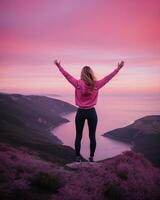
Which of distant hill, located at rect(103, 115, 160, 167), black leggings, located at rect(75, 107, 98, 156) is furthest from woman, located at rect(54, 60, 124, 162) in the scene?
distant hill, located at rect(103, 115, 160, 167)

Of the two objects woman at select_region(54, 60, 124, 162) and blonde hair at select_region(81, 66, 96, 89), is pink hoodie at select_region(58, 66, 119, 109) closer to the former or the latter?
woman at select_region(54, 60, 124, 162)

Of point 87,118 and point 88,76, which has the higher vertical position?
point 88,76

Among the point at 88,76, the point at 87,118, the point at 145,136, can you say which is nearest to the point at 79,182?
the point at 87,118

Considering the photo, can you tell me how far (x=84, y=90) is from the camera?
7.60 meters

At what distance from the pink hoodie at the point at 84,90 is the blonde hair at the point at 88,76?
0.11 m

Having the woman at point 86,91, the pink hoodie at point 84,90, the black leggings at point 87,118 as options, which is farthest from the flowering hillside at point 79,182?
the pink hoodie at point 84,90

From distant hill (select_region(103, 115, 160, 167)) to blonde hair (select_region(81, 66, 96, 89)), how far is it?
6425cm

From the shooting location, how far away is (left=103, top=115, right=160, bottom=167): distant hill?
84375 millimetres

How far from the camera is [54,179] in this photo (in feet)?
23.2

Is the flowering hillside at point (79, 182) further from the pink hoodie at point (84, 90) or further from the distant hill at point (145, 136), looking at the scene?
the distant hill at point (145, 136)

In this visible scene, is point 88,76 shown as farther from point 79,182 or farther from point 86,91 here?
point 79,182

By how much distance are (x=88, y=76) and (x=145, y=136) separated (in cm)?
10829

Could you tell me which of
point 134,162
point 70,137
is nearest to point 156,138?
point 70,137

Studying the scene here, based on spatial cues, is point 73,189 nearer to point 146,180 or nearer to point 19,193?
point 19,193
